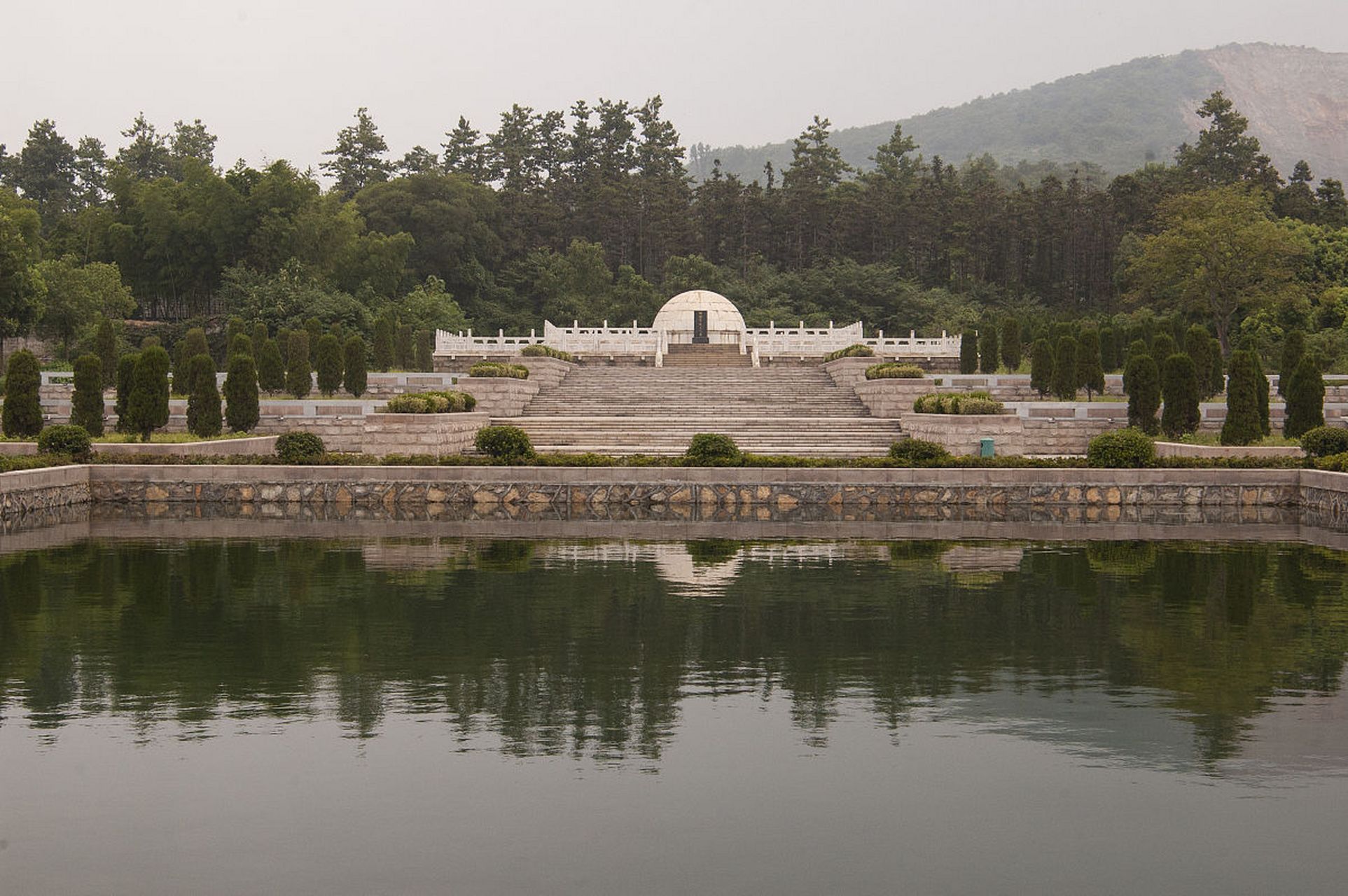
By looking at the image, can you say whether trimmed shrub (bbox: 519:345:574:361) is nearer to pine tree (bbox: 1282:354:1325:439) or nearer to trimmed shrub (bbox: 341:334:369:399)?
trimmed shrub (bbox: 341:334:369:399)

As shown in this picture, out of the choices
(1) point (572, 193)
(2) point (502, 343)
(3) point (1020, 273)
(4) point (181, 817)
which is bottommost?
(4) point (181, 817)

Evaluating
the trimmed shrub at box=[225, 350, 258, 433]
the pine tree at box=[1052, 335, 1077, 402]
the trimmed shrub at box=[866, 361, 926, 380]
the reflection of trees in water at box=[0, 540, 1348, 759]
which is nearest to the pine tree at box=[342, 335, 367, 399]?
the trimmed shrub at box=[225, 350, 258, 433]

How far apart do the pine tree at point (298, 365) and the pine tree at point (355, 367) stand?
1.10m

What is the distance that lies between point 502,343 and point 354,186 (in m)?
44.0

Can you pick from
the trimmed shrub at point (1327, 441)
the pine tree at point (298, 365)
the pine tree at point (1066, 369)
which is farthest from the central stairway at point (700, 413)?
the trimmed shrub at point (1327, 441)

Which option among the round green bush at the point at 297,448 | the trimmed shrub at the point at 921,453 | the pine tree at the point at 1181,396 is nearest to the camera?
the trimmed shrub at the point at 921,453

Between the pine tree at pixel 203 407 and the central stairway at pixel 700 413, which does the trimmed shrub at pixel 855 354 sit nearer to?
the central stairway at pixel 700 413

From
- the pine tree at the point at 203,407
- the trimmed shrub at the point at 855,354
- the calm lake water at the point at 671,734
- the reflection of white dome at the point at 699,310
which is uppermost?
the reflection of white dome at the point at 699,310

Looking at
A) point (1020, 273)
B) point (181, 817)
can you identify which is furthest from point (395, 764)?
point (1020, 273)

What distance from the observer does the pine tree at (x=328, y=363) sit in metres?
39.5

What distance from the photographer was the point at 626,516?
23.9 m

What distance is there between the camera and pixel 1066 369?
37.4 metres

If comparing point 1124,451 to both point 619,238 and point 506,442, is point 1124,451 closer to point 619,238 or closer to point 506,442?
point 506,442

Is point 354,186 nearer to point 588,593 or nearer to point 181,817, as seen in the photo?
point 588,593
